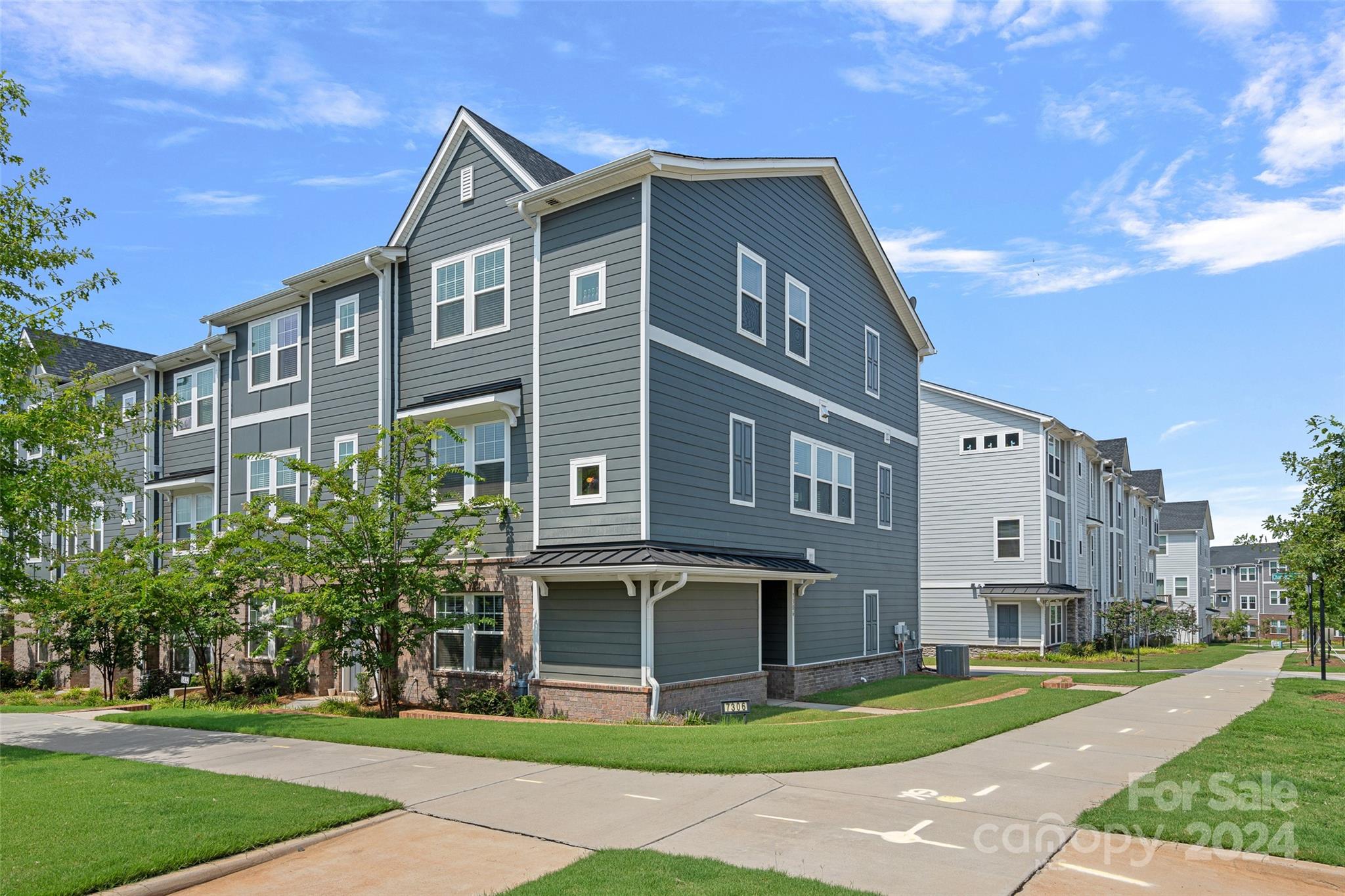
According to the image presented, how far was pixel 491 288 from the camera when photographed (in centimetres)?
1895

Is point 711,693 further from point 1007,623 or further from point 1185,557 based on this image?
point 1185,557

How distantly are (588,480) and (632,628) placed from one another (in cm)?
279

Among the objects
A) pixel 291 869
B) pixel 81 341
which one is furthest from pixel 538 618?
pixel 81 341

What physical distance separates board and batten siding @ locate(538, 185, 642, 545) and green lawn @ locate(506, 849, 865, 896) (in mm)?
9023

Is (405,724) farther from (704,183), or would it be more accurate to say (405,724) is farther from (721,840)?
(704,183)

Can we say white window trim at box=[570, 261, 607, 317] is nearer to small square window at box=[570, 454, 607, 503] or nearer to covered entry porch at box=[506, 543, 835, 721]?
small square window at box=[570, 454, 607, 503]

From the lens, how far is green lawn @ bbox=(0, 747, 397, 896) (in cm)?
715

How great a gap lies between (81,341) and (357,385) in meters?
20.0

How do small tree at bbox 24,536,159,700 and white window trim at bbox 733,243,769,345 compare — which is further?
small tree at bbox 24,536,159,700

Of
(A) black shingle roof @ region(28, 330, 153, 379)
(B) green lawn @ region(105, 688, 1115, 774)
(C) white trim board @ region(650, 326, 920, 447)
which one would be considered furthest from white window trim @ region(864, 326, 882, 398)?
(A) black shingle roof @ region(28, 330, 153, 379)

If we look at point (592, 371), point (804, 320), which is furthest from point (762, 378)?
point (592, 371)

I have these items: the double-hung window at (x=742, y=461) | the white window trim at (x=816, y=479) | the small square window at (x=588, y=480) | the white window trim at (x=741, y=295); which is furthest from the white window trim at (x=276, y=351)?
the white window trim at (x=816, y=479)

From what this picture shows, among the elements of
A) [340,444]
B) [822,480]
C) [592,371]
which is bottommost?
[822,480]

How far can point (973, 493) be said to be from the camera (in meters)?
38.2
